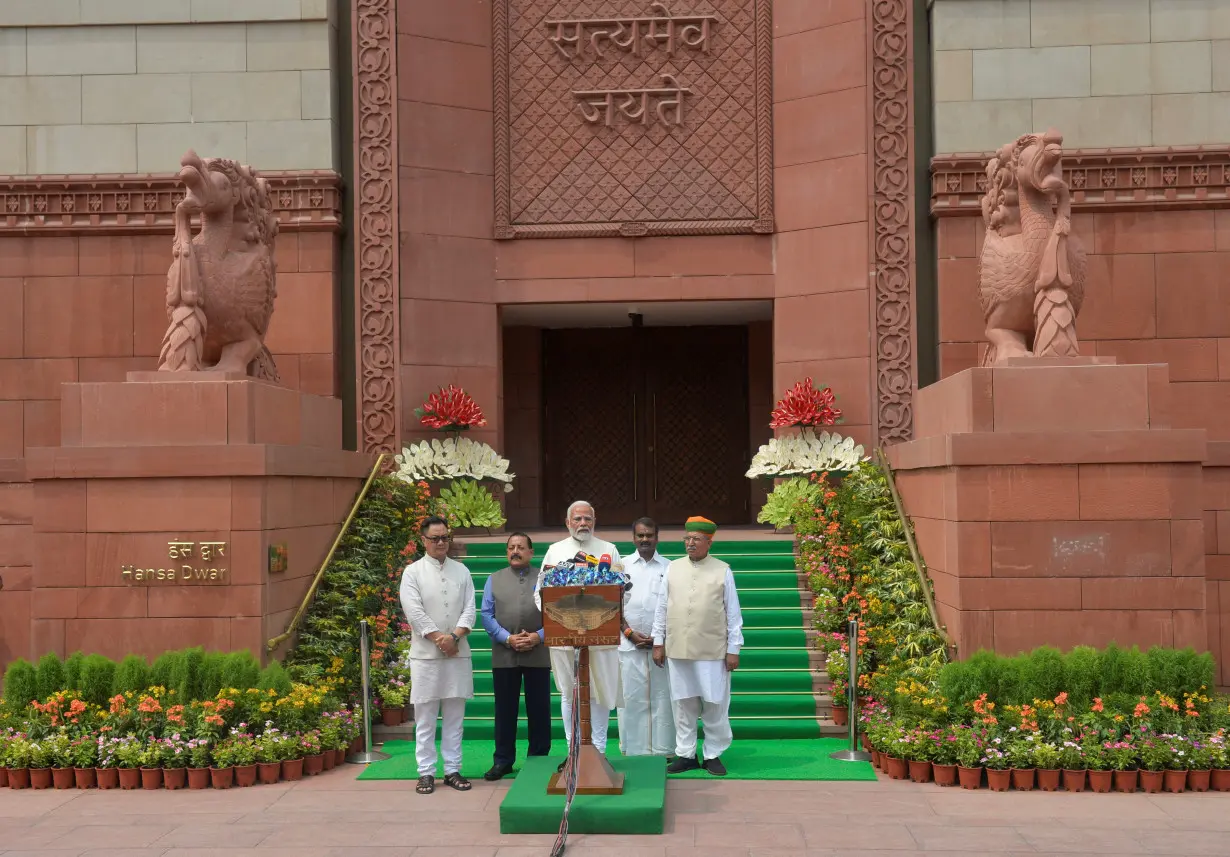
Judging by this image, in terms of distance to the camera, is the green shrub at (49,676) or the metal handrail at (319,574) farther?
the metal handrail at (319,574)

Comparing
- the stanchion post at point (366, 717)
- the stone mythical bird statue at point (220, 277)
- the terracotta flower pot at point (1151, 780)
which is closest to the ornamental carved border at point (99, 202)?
the stone mythical bird statue at point (220, 277)

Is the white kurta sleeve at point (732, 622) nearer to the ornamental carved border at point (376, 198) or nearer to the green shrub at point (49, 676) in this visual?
the green shrub at point (49, 676)

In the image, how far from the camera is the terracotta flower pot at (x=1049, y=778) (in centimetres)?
820

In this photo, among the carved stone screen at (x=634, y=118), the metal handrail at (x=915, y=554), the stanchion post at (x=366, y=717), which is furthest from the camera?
the carved stone screen at (x=634, y=118)

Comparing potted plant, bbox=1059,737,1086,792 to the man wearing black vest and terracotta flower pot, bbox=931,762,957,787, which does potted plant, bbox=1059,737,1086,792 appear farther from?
the man wearing black vest

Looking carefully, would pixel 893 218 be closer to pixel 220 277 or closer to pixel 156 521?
pixel 220 277

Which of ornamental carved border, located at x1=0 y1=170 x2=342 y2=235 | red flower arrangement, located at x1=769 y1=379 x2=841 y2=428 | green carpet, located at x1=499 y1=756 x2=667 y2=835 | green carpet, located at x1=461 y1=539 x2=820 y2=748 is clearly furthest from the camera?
ornamental carved border, located at x1=0 y1=170 x2=342 y2=235

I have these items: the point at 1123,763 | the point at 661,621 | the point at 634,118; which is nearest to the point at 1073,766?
the point at 1123,763

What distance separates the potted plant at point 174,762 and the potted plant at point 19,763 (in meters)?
0.89

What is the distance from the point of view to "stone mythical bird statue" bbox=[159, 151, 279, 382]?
1002 centimetres

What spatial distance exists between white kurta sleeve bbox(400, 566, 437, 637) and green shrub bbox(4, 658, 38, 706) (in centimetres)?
274

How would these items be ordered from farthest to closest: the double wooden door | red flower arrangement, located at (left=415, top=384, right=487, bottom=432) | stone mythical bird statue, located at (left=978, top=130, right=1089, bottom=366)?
the double wooden door < red flower arrangement, located at (left=415, top=384, right=487, bottom=432) < stone mythical bird statue, located at (left=978, top=130, right=1089, bottom=366)

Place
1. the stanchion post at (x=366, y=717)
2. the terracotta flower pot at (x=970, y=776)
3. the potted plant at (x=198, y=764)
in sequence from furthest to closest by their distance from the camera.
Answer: the stanchion post at (x=366, y=717), the potted plant at (x=198, y=764), the terracotta flower pot at (x=970, y=776)

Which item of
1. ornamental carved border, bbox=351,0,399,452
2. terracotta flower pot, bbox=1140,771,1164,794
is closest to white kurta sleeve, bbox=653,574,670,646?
terracotta flower pot, bbox=1140,771,1164,794
